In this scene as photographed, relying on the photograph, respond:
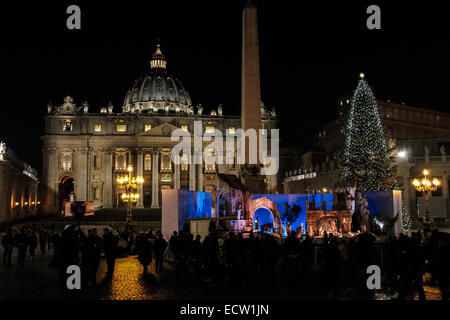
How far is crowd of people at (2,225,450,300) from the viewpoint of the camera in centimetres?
839

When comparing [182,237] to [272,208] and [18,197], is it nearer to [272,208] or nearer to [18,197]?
[272,208]

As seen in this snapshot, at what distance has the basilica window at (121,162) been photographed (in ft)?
203

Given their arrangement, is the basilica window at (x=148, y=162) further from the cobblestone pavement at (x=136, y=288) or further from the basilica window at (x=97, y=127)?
the cobblestone pavement at (x=136, y=288)

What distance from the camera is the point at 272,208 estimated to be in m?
19.6

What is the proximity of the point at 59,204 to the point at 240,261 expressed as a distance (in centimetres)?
5836

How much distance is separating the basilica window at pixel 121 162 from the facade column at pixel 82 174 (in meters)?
4.40

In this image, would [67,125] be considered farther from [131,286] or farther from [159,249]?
[131,286]

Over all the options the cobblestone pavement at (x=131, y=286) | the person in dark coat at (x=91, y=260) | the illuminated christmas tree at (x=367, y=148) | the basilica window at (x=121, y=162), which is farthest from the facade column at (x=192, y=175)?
the person in dark coat at (x=91, y=260)

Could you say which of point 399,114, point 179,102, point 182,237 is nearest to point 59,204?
point 179,102

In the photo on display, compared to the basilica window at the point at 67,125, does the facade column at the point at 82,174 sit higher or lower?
lower

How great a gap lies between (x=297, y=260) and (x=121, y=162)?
5480 centimetres

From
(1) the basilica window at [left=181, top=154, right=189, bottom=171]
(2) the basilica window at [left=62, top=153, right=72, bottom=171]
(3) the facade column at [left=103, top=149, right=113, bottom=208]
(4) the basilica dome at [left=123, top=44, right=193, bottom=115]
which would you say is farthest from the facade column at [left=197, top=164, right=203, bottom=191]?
(4) the basilica dome at [left=123, top=44, right=193, bottom=115]

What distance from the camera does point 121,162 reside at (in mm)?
62312

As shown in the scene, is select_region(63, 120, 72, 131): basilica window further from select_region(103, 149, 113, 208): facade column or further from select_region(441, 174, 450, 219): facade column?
select_region(441, 174, 450, 219): facade column
